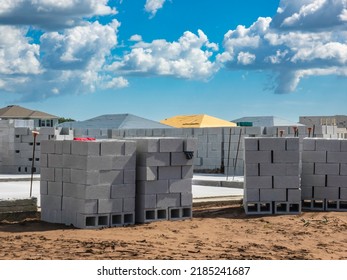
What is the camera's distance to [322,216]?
1338 cm

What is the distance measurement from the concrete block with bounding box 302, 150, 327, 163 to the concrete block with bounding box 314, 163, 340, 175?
115mm

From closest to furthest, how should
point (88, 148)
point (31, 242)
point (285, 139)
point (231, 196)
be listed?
point (31, 242), point (88, 148), point (285, 139), point (231, 196)

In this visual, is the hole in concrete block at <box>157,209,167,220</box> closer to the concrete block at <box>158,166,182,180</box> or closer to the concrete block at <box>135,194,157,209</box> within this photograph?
the concrete block at <box>135,194,157,209</box>

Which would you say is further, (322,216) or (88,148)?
(322,216)

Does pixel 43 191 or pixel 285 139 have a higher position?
pixel 285 139

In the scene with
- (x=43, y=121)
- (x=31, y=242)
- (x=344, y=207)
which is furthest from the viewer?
(x=43, y=121)

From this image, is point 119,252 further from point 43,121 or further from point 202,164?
point 43,121

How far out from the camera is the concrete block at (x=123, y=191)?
11.6 meters

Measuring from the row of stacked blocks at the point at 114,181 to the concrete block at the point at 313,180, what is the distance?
10.2 ft

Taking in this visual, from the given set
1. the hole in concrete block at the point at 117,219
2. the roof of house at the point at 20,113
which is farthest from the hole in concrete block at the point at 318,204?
the roof of house at the point at 20,113

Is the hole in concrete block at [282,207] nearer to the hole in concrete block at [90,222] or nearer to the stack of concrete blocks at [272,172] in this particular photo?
the stack of concrete blocks at [272,172]

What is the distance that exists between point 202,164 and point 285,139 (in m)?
12.7

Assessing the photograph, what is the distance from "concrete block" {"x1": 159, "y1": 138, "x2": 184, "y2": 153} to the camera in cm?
1210

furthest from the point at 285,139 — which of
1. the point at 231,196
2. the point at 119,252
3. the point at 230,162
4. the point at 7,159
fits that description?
the point at 7,159
